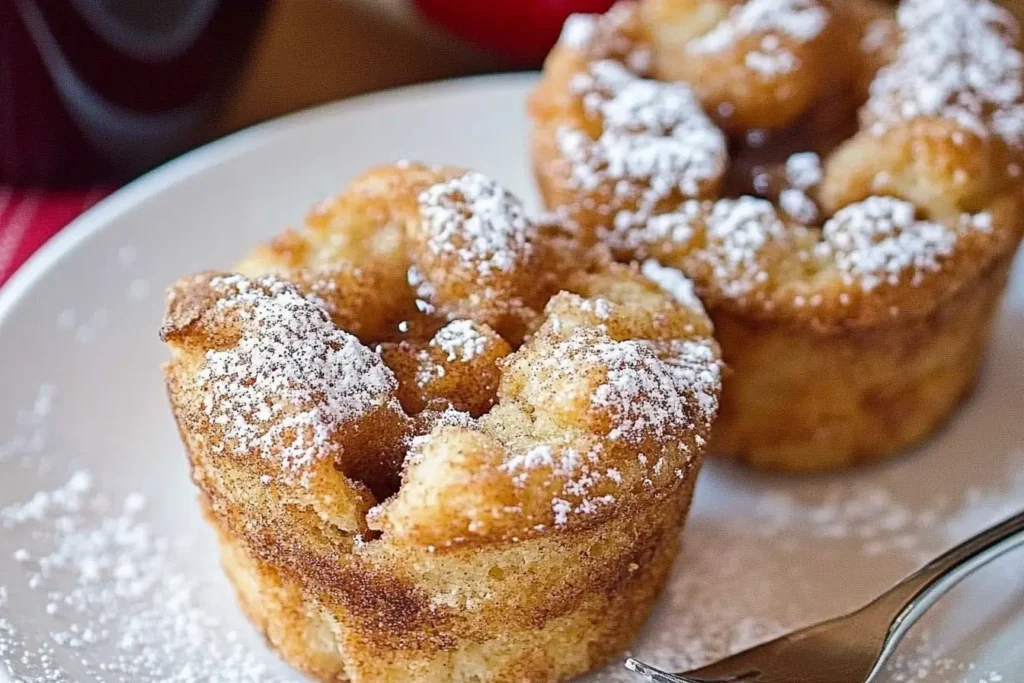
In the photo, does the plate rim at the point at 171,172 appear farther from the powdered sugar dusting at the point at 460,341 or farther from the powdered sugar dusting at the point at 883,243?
the powdered sugar dusting at the point at 883,243

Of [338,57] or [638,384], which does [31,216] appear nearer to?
[338,57]

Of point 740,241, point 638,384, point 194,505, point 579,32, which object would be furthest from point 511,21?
point 638,384

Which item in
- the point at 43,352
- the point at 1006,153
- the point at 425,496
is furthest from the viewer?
the point at 43,352

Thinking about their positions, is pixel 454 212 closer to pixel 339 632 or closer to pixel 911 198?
pixel 339 632

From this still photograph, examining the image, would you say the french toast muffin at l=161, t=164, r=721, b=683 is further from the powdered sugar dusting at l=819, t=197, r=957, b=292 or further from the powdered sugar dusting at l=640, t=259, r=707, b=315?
the powdered sugar dusting at l=819, t=197, r=957, b=292

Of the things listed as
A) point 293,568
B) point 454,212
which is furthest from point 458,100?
point 293,568

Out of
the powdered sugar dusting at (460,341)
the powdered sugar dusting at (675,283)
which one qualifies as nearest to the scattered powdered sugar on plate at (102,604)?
the powdered sugar dusting at (460,341)
